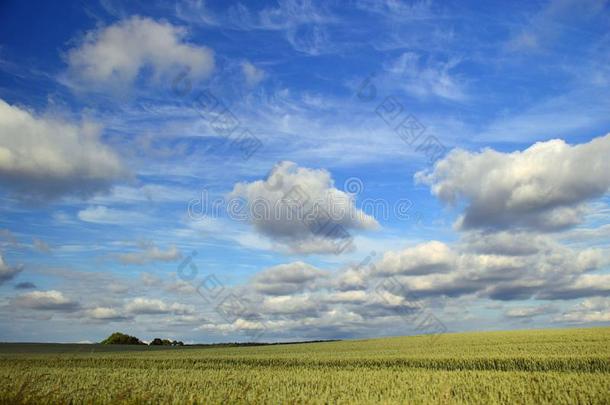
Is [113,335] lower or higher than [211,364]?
higher

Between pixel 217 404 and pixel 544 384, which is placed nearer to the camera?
pixel 217 404

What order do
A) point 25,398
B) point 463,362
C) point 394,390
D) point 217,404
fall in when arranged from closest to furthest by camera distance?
1. point 217,404
2. point 25,398
3. point 394,390
4. point 463,362

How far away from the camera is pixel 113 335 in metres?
89.3

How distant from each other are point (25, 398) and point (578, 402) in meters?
18.4

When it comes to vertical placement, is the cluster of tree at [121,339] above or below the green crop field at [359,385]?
above

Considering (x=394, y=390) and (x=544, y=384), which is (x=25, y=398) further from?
(x=544, y=384)

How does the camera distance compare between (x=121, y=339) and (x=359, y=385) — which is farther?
(x=121, y=339)

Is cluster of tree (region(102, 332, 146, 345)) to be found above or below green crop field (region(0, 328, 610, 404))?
above

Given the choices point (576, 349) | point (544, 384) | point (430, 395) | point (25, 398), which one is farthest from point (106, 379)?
point (576, 349)

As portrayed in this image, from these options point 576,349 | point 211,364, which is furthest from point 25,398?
point 576,349

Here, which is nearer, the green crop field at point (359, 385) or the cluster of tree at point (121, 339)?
the green crop field at point (359, 385)

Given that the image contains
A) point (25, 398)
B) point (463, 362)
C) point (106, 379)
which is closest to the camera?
point (25, 398)

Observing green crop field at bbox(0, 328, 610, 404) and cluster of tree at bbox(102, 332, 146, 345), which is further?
cluster of tree at bbox(102, 332, 146, 345)

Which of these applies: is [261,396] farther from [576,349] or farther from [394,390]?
[576,349]
